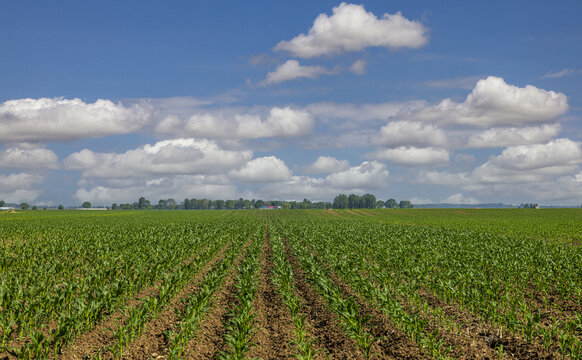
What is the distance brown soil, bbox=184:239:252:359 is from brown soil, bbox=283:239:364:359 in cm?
239

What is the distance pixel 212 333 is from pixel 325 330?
3.01 metres

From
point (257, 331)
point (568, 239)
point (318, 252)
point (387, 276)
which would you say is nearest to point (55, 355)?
point (257, 331)

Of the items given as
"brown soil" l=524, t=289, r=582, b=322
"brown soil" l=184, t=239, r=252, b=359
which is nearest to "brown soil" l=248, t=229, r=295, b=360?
"brown soil" l=184, t=239, r=252, b=359

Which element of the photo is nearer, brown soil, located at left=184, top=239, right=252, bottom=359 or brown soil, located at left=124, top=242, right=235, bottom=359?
brown soil, located at left=124, top=242, right=235, bottom=359

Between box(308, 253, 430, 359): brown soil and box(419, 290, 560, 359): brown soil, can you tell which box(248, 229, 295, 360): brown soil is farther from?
box(419, 290, 560, 359): brown soil

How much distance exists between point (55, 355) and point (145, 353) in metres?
1.74

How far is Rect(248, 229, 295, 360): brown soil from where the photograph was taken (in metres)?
8.48

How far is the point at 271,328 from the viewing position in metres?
10.1

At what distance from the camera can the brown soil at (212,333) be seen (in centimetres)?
838

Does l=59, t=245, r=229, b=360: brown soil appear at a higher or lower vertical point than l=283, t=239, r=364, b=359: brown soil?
higher

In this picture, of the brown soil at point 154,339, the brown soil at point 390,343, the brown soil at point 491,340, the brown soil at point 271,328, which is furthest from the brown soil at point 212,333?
the brown soil at point 491,340

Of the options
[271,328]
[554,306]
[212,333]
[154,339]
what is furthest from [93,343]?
[554,306]

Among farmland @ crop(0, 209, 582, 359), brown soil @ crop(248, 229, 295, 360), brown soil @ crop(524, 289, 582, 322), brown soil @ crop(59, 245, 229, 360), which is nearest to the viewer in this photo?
brown soil @ crop(59, 245, 229, 360)

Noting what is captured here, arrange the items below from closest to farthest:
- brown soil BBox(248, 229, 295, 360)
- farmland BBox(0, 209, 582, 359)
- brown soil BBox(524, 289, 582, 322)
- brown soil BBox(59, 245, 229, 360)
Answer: brown soil BBox(59, 245, 229, 360)
farmland BBox(0, 209, 582, 359)
brown soil BBox(248, 229, 295, 360)
brown soil BBox(524, 289, 582, 322)
